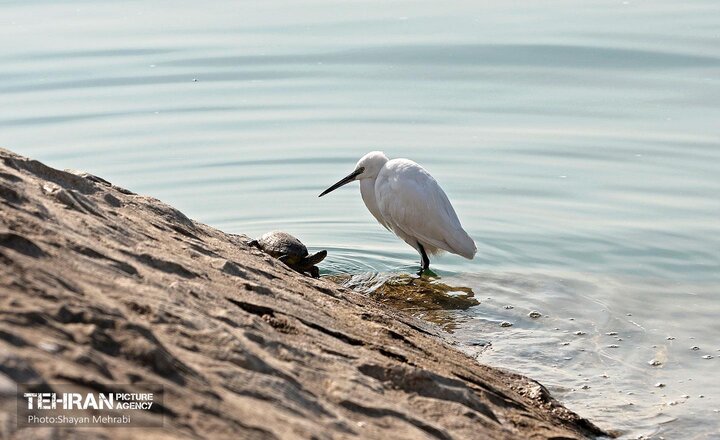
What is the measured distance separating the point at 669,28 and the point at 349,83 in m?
4.40

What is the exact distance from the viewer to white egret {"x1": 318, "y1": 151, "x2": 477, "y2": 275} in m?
9.59

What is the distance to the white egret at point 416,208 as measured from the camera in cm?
959

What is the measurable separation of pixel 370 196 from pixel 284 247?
1.93 meters

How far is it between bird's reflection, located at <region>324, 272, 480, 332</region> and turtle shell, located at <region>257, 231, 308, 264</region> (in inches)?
14.4

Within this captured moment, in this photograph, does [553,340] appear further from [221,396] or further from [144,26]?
[144,26]

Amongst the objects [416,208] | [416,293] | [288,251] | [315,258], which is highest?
[416,208]

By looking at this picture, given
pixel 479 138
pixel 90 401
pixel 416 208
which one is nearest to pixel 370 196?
pixel 416 208

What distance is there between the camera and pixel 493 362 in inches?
282

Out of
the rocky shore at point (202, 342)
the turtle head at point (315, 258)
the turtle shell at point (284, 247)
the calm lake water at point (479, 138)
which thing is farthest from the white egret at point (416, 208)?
the rocky shore at point (202, 342)

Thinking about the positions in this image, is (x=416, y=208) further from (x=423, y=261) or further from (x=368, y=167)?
(x=368, y=167)

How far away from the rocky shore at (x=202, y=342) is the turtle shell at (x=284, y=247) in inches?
83.7

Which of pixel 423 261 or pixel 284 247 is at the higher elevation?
pixel 284 247

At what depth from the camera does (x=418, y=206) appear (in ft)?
32.5

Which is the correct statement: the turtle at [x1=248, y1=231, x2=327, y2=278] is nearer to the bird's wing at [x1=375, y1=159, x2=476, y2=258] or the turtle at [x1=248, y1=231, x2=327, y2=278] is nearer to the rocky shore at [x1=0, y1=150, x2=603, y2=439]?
the bird's wing at [x1=375, y1=159, x2=476, y2=258]
